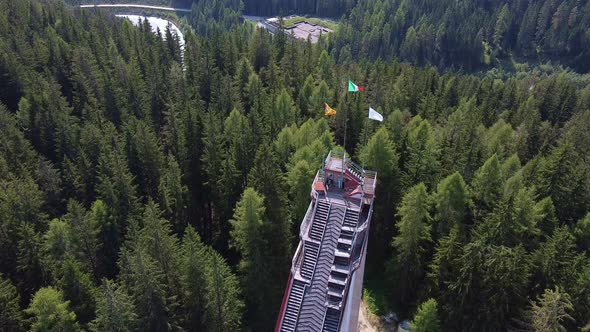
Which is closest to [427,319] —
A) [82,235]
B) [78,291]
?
[78,291]

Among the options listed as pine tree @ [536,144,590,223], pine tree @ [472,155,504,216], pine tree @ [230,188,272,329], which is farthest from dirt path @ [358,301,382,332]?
pine tree @ [536,144,590,223]

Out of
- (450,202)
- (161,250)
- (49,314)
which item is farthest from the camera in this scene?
(450,202)

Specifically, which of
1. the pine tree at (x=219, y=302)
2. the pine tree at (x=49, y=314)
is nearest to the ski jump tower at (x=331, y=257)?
the pine tree at (x=219, y=302)

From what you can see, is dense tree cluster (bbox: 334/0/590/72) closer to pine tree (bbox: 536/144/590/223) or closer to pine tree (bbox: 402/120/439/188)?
pine tree (bbox: 402/120/439/188)

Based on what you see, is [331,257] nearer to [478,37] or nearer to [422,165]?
[422,165]

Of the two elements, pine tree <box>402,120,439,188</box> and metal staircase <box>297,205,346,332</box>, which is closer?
metal staircase <box>297,205,346,332</box>

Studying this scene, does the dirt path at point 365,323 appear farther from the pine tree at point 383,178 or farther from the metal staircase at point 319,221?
the metal staircase at point 319,221
